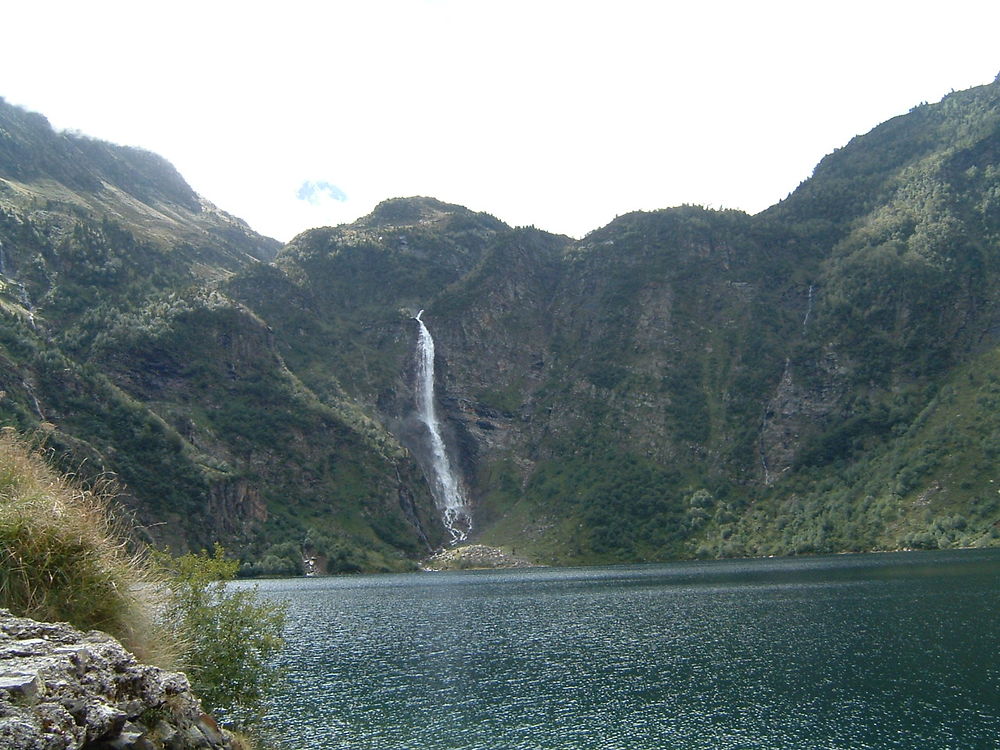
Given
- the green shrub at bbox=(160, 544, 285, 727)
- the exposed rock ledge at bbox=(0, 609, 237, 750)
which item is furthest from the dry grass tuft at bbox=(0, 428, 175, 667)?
the green shrub at bbox=(160, 544, 285, 727)

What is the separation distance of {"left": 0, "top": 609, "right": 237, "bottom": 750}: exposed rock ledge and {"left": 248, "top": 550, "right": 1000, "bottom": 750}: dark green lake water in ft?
88.8

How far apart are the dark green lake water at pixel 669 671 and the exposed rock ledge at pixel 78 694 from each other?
27.1 meters

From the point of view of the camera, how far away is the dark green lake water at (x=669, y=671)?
40656 millimetres

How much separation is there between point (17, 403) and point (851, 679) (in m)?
176

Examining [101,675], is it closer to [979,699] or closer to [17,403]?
[979,699]

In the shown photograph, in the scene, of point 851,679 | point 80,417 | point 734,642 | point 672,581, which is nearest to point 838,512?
point 672,581

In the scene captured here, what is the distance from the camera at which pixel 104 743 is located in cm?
1381

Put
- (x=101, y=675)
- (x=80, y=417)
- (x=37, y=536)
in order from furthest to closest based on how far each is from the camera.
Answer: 1. (x=80, y=417)
2. (x=37, y=536)
3. (x=101, y=675)

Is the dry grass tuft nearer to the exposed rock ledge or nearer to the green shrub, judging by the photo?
the exposed rock ledge

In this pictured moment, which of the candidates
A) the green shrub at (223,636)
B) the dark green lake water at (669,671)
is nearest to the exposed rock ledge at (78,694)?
the green shrub at (223,636)

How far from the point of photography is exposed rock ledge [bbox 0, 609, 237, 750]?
11.4m

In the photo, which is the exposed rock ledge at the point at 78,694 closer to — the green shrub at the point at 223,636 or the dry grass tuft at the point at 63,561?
the dry grass tuft at the point at 63,561

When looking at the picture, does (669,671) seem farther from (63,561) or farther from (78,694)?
(78,694)

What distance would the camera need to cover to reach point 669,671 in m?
55.5
